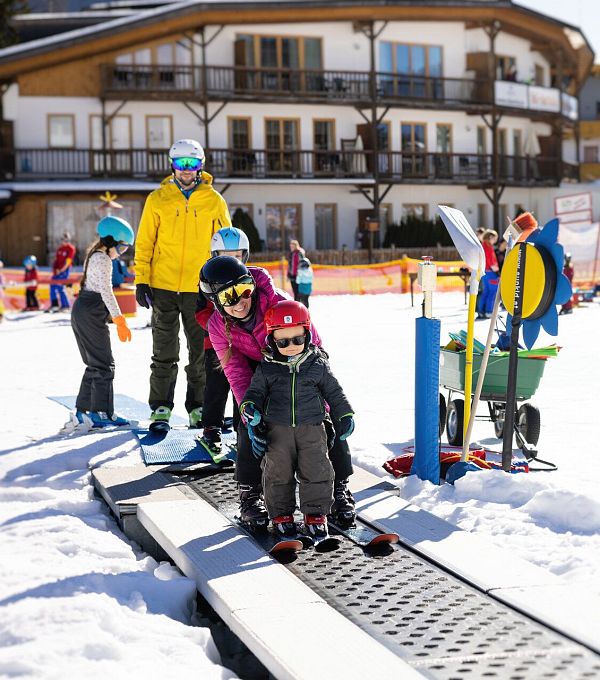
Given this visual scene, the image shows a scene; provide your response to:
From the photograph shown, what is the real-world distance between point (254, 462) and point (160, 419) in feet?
8.24

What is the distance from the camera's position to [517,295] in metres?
5.96

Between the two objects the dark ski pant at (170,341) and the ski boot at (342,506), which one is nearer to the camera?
the ski boot at (342,506)

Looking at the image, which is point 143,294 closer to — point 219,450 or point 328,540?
point 219,450

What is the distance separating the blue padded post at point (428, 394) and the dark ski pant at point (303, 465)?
127cm

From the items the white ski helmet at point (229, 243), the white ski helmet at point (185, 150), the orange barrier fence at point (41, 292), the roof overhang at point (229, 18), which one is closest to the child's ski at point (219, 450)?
the white ski helmet at point (229, 243)

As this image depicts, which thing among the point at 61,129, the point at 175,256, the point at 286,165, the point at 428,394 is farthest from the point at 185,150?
the point at 286,165

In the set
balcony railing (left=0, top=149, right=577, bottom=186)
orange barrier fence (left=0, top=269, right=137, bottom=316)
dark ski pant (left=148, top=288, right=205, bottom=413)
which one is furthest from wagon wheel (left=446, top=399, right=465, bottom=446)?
balcony railing (left=0, top=149, right=577, bottom=186)

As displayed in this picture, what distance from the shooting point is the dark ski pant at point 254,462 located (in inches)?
201

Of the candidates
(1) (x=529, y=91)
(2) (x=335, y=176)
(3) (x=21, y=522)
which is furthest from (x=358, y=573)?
(1) (x=529, y=91)

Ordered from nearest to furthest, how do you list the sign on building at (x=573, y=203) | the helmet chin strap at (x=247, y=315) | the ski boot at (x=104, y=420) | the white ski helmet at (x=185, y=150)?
Result: the helmet chin strap at (x=247, y=315)
the white ski helmet at (x=185, y=150)
the ski boot at (x=104, y=420)
the sign on building at (x=573, y=203)

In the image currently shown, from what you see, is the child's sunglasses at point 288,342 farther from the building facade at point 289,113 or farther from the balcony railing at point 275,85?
the balcony railing at point 275,85

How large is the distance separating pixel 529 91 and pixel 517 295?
38315 mm

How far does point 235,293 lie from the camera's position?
512 cm

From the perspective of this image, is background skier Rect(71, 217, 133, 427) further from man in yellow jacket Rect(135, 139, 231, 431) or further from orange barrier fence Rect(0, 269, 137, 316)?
orange barrier fence Rect(0, 269, 137, 316)
